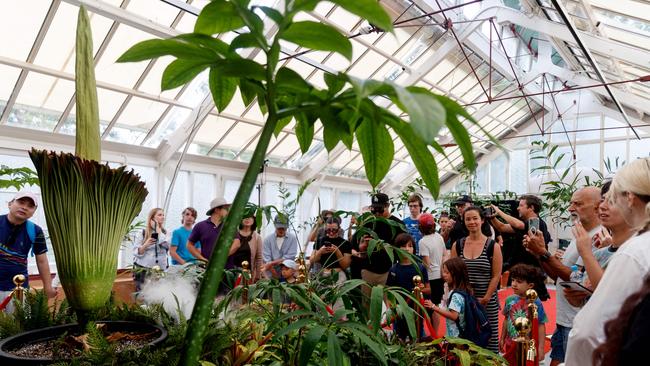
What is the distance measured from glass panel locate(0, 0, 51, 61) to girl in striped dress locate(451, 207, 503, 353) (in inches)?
225

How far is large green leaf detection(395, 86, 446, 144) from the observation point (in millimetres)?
357

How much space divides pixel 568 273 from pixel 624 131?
1367cm

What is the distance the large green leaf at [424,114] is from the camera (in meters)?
Answer: 0.36

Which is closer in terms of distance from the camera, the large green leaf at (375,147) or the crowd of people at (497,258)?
the large green leaf at (375,147)

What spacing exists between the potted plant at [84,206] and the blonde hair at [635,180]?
1174 mm

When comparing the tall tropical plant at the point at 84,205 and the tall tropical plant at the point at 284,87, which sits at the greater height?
the tall tropical plant at the point at 284,87

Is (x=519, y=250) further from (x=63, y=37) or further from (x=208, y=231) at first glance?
(x=63, y=37)

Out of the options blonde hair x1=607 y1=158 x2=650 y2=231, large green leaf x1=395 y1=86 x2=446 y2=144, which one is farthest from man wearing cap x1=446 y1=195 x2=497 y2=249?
large green leaf x1=395 y1=86 x2=446 y2=144

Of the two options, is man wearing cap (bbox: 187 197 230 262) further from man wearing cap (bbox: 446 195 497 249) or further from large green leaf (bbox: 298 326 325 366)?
large green leaf (bbox: 298 326 325 366)

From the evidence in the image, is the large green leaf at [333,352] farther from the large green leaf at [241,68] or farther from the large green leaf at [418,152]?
the large green leaf at [241,68]

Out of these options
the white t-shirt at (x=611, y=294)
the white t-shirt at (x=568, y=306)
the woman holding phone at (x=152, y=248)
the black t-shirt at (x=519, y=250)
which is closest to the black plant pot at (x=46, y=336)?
the white t-shirt at (x=611, y=294)

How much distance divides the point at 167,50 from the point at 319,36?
181 millimetres

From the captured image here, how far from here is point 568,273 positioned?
2.59 meters

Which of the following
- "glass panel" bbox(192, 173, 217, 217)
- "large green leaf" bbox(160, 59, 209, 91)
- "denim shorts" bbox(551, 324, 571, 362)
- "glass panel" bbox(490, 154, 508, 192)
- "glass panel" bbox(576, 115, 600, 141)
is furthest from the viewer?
"glass panel" bbox(490, 154, 508, 192)
